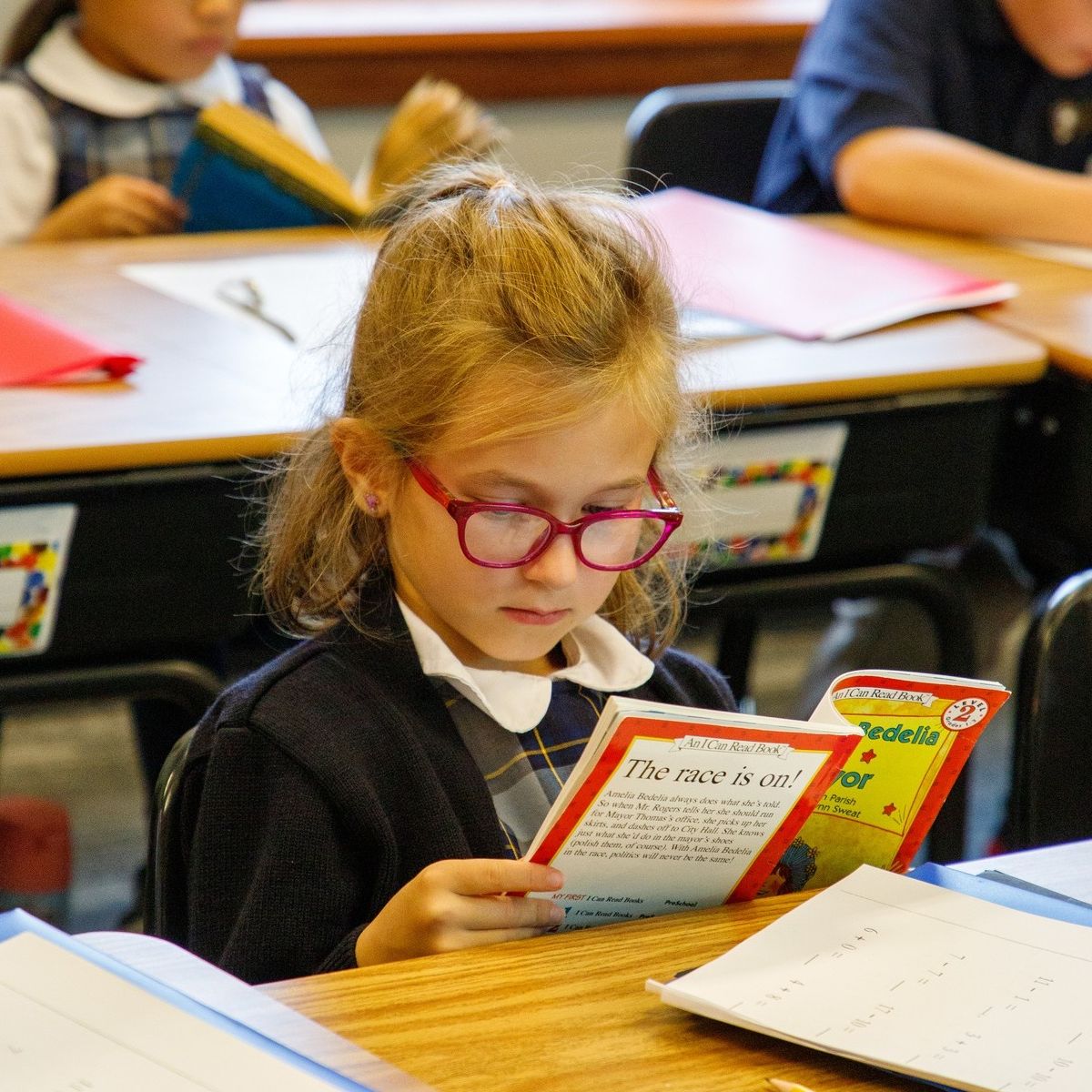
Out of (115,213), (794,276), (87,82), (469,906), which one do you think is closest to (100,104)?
(87,82)

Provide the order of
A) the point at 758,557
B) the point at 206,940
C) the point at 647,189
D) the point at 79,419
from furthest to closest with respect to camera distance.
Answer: the point at 647,189, the point at 758,557, the point at 79,419, the point at 206,940

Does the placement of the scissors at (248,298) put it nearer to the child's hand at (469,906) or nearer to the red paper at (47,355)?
the red paper at (47,355)

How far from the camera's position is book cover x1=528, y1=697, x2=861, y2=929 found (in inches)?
27.2

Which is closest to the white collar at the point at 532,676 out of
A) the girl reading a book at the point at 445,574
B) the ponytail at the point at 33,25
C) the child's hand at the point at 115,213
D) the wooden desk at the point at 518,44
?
the girl reading a book at the point at 445,574

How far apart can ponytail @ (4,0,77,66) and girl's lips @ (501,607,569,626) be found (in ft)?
5.29

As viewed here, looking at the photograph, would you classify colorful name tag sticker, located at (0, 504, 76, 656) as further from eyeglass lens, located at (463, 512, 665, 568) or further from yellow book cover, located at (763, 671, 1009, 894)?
yellow book cover, located at (763, 671, 1009, 894)

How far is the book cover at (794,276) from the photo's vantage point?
177 cm

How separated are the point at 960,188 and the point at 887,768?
5.17 ft

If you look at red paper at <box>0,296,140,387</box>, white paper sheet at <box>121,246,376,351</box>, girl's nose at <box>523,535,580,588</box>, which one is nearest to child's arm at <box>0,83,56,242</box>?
white paper sheet at <box>121,246,376,351</box>

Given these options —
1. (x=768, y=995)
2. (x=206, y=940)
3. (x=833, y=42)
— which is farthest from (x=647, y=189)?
(x=768, y=995)

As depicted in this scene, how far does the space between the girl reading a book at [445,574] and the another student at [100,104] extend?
120cm

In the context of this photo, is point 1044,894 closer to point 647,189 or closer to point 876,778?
point 876,778

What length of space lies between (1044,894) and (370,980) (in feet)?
1.14

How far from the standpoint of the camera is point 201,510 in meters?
1.41
